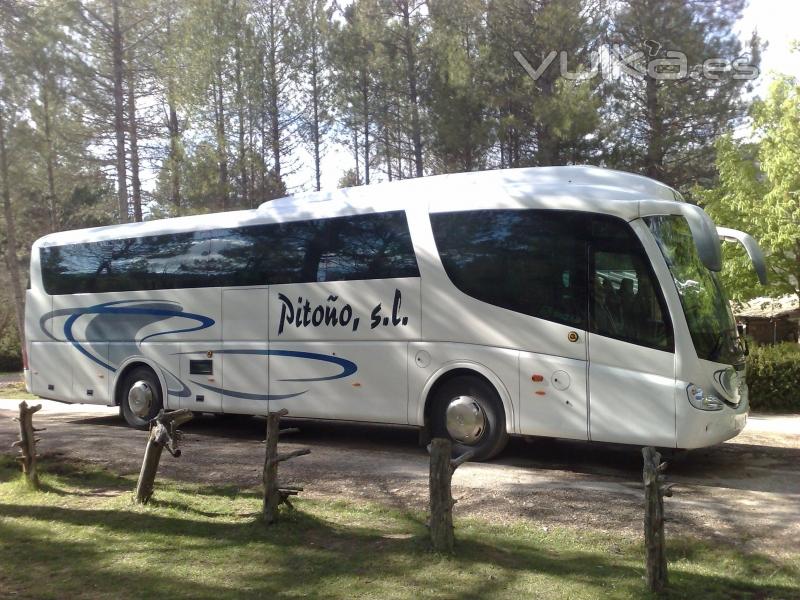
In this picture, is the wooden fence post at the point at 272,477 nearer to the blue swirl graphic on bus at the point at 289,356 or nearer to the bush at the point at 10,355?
the blue swirl graphic on bus at the point at 289,356

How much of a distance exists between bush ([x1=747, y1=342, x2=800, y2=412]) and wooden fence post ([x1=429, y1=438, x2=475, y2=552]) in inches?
440

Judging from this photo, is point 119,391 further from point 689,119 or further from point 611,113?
point 689,119


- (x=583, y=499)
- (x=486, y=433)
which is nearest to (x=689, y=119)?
(x=486, y=433)

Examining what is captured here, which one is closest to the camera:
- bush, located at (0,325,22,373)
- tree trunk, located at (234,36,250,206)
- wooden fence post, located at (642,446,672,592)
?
wooden fence post, located at (642,446,672,592)

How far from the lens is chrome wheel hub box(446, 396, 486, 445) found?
906 cm

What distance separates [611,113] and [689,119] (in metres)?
2.35

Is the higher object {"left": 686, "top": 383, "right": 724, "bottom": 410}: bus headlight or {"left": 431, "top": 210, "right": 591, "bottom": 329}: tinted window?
{"left": 431, "top": 210, "right": 591, "bottom": 329}: tinted window

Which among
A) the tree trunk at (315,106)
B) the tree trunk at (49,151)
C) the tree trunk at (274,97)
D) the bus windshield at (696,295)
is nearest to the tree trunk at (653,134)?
the tree trunk at (315,106)

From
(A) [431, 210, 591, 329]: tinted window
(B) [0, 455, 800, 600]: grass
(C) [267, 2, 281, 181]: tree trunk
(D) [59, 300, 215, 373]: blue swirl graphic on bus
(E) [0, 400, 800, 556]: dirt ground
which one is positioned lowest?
(E) [0, 400, 800, 556]: dirt ground

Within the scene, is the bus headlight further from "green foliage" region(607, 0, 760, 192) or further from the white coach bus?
"green foliage" region(607, 0, 760, 192)

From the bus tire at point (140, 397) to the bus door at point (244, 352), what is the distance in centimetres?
148

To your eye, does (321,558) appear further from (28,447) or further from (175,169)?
(175,169)

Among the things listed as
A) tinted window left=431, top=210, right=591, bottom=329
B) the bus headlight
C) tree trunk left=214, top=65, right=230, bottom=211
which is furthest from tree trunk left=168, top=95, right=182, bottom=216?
the bus headlight

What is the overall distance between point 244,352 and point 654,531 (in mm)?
7494
